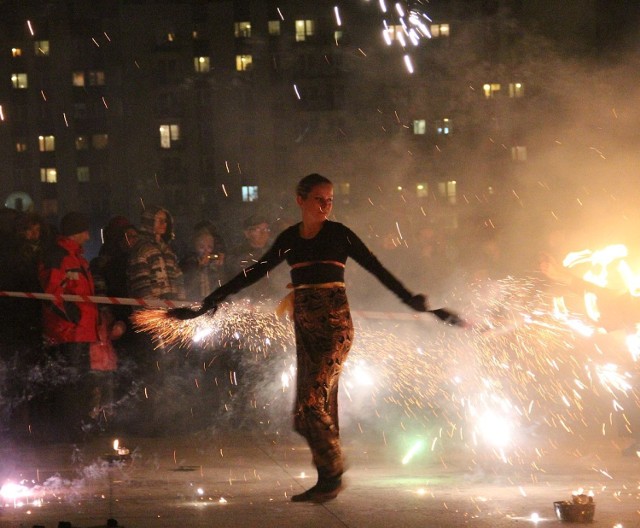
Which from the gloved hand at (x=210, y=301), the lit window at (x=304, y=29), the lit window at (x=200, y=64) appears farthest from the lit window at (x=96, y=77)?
the gloved hand at (x=210, y=301)

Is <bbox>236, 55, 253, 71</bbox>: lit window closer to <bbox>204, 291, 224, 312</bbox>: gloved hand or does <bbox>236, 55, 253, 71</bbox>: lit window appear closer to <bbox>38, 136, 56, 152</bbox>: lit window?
<bbox>38, 136, 56, 152</bbox>: lit window

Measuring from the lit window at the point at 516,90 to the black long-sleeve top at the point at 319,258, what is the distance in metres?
7.97

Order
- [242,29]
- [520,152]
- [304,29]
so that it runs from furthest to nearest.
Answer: [242,29], [304,29], [520,152]

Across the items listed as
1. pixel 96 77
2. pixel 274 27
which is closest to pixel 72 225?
pixel 274 27

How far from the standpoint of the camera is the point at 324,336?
644cm

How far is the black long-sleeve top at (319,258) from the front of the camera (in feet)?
21.3

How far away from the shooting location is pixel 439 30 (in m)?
20.0

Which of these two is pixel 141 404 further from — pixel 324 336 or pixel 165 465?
pixel 324 336

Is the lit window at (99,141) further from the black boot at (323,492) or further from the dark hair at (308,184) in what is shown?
the black boot at (323,492)

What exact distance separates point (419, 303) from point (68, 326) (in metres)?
4.05

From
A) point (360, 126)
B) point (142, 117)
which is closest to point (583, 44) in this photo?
point (360, 126)

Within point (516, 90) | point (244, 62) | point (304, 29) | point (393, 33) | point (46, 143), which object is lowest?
point (516, 90)

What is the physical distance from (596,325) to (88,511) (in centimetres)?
444

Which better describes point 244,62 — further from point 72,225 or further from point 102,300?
point 102,300
